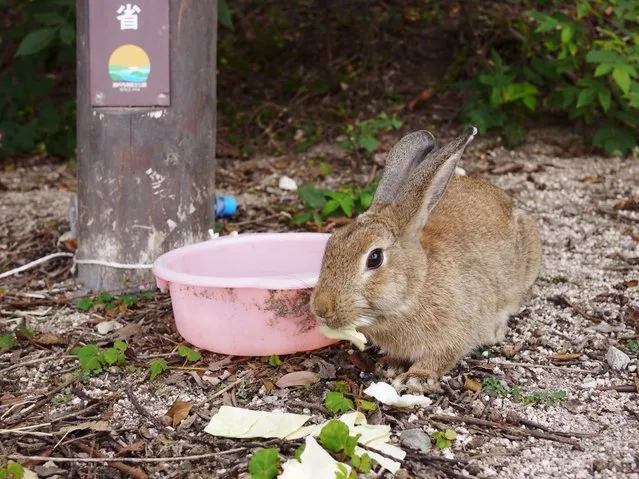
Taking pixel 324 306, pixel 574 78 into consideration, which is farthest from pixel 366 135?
pixel 324 306

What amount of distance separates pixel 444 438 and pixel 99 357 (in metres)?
1.55

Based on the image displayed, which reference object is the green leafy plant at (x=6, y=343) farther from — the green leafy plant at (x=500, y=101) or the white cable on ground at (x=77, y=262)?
the green leafy plant at (x=500, y=101)

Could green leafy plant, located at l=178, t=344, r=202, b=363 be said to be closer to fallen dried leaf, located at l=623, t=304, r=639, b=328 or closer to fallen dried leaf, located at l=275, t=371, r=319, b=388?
fallen dried leaf, located at l=275, t=371, r=319, b=388

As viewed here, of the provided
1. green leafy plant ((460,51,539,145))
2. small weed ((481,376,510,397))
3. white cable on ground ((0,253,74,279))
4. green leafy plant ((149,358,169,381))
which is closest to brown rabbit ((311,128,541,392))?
small weed ((481,376,510,397))

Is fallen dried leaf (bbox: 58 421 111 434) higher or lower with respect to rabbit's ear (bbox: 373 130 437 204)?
lower

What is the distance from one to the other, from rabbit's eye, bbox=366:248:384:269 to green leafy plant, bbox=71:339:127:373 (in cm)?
120

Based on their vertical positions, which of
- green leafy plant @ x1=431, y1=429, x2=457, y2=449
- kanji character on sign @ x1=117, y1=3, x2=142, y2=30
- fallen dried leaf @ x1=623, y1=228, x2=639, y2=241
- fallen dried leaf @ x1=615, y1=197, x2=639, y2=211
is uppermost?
kanji character on sign @ x1=117, y1=3, x2=142, y2=30

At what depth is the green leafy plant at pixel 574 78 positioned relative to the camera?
20.0 feet

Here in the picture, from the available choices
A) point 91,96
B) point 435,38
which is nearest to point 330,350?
point 91,96

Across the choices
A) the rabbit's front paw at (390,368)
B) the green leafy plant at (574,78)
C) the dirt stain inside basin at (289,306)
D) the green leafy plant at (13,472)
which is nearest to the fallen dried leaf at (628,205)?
the green leafy plant at (574,78)

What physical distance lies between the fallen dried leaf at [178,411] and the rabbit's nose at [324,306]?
64 cm

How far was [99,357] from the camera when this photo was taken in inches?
147

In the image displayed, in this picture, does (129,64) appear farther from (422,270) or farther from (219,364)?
(422,270)

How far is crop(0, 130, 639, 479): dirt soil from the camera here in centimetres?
304
